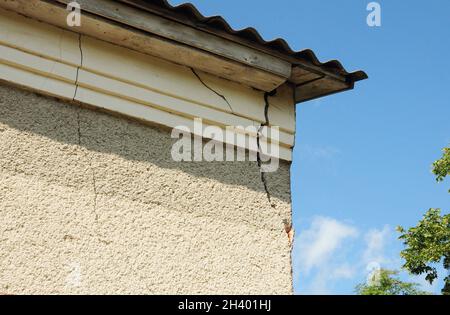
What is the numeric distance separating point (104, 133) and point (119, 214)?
477mm

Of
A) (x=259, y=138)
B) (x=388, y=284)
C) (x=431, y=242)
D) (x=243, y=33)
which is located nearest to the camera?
(x=243, y=33)

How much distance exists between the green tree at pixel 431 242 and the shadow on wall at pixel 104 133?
51.4ft

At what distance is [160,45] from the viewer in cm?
398

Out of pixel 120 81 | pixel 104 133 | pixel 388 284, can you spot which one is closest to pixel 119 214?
pixel 104 133

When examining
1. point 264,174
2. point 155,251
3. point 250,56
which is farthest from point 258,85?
point 155,251

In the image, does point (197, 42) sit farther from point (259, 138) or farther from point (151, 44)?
point (259, 138)

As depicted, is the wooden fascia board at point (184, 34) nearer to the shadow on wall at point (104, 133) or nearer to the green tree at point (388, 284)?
the shadow on wall at point (104, 133)

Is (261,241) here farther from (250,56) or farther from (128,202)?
(250,56)

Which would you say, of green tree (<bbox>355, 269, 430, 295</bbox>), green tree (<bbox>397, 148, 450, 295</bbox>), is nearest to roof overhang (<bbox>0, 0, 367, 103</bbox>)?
green tree (<bbox>397, 148, 450, 295</bbox>)

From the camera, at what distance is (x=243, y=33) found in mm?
4121

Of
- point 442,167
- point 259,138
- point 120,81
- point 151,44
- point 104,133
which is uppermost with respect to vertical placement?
point 442,167

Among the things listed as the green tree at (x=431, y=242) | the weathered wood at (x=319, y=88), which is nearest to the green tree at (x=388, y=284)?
the green tree at (x=431, y=242)

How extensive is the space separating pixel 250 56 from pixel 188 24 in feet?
1.50

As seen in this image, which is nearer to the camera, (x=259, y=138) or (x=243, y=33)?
(x=243, y=33)
